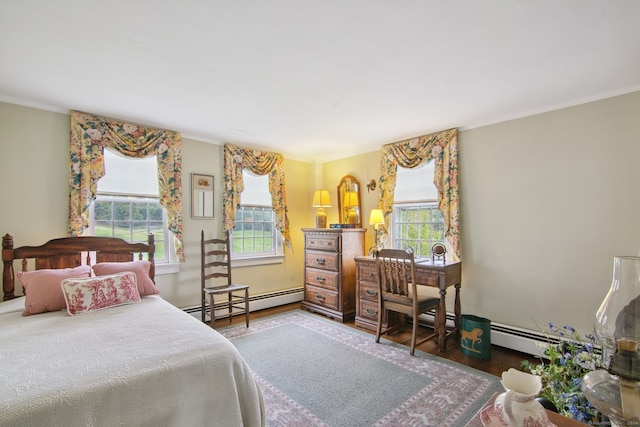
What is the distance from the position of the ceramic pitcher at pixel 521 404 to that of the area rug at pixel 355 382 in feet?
4.59

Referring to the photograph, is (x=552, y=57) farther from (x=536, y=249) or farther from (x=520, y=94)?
(x=536, y=249)

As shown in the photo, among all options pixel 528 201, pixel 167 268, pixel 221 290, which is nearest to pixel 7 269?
pixel 167 268

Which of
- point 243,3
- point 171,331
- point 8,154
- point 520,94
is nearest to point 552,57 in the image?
point 520,94

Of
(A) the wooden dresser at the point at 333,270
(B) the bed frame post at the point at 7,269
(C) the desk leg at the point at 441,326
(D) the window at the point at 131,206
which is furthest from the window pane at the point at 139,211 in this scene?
(C) the desk leg at the point at 441,326

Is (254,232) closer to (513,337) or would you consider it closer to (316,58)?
(316,58)

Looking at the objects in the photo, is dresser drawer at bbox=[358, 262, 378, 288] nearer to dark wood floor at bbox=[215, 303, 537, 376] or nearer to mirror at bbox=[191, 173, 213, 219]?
dark wood floor at bbox=[215, 303, 537, 376]

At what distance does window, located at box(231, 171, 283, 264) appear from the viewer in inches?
172

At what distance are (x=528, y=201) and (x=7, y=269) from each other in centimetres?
495

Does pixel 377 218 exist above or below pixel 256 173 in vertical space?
below

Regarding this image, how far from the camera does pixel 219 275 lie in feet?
12.7

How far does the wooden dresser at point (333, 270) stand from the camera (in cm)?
401

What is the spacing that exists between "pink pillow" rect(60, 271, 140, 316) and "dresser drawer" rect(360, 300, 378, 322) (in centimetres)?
248

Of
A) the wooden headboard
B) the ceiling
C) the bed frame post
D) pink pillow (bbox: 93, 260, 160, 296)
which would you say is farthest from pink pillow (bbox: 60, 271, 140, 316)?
the ceiling

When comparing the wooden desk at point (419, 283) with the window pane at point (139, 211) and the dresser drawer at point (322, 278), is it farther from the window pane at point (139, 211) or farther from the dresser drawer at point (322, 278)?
the window pane at point (139, 211)
